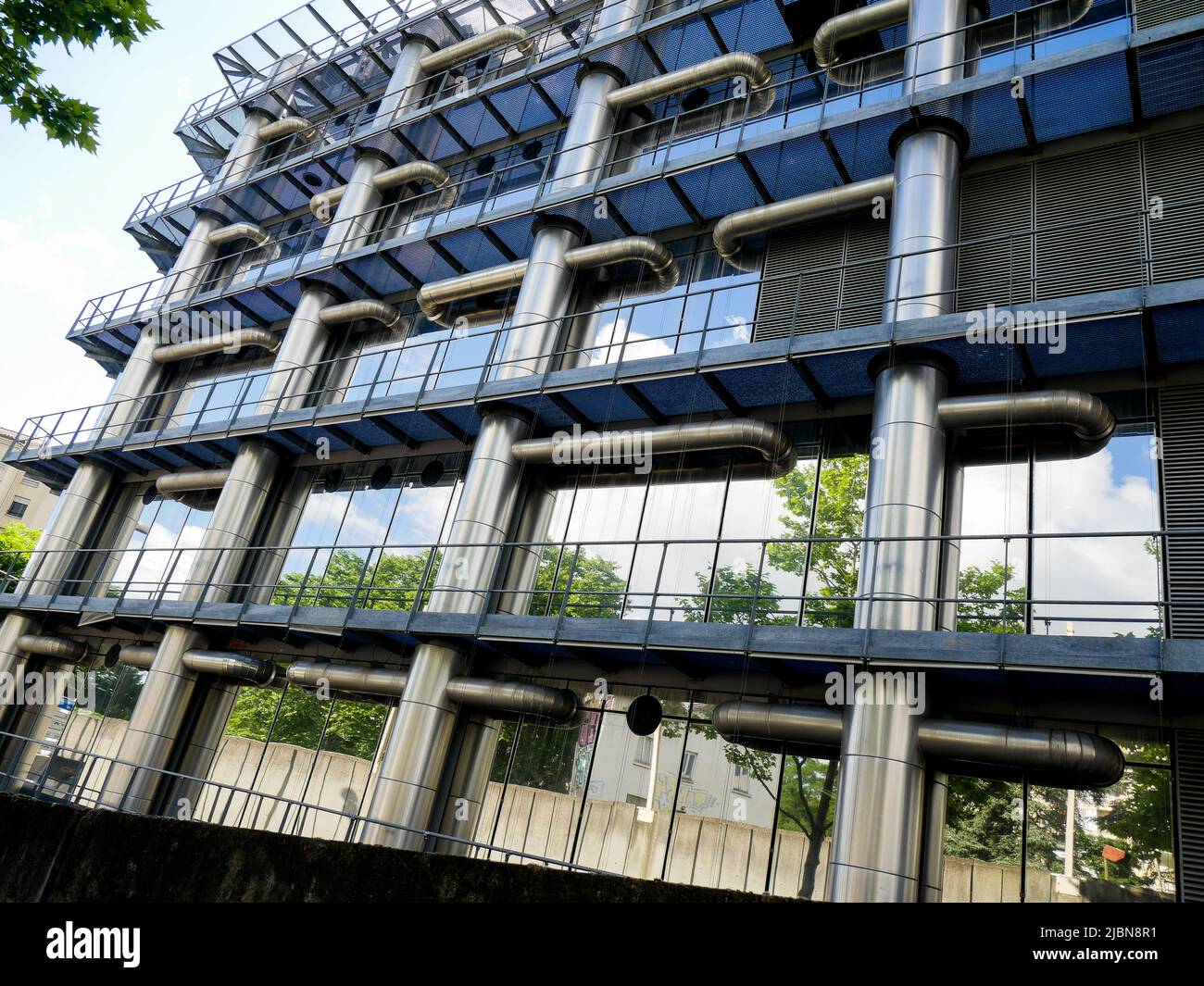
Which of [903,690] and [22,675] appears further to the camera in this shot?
[22,675]

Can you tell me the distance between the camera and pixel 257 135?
33.6m

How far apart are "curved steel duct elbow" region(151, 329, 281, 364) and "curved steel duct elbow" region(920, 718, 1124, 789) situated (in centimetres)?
2406

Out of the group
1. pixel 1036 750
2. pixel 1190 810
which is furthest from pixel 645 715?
pixel 1190 810

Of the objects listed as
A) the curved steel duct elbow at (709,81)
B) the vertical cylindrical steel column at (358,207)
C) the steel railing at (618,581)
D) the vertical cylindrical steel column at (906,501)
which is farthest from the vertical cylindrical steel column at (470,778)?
the curved steel duct elbow at (709,81)

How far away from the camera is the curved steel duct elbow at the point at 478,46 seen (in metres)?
26.4

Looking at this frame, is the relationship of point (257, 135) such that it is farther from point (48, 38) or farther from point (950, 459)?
point (950, 459)

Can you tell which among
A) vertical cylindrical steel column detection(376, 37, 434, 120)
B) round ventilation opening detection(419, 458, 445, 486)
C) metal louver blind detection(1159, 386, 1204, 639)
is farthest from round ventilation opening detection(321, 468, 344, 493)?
metal louver blind detection(1159, 386, 1204, 639)

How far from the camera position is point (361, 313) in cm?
2472

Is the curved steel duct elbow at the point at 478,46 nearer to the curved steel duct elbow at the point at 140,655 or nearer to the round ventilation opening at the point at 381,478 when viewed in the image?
the round ventilation opening at the point at 381,478

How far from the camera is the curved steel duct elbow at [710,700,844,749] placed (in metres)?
12.4
